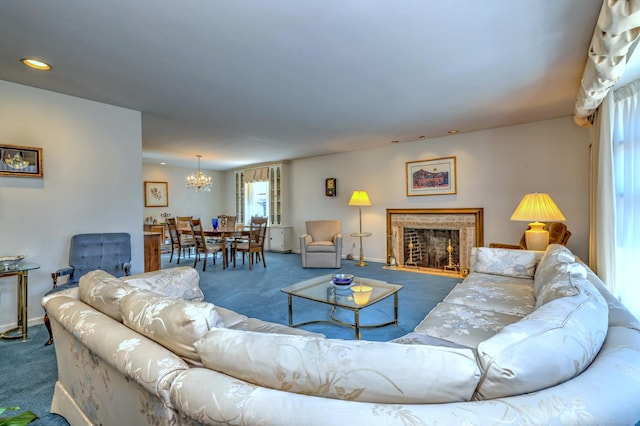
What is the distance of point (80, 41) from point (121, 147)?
160 cm

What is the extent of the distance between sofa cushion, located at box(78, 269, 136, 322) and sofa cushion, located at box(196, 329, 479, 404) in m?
0.79

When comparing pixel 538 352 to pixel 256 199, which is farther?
pixel 256 199

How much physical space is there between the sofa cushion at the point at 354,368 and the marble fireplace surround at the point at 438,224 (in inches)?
187

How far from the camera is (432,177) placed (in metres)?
5.48

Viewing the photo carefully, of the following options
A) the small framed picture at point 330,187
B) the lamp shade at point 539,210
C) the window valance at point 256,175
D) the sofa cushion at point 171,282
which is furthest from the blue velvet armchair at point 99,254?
the window valance at point 256,175

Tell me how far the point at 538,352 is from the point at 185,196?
9305mm

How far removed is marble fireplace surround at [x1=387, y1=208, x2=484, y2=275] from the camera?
507cm

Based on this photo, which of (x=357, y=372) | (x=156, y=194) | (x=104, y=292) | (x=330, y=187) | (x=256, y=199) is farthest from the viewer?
(x=256, y=199)

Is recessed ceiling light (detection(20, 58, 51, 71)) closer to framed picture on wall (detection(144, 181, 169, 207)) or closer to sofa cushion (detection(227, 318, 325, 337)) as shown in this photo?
A: sofa cushion (detection(227, 318, 325, 337))

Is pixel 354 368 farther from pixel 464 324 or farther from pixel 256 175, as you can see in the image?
pixel 256 175

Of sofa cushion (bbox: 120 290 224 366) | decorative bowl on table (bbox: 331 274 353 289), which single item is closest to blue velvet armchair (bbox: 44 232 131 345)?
decorative bowl on table (bbox: 331 274 353 289)

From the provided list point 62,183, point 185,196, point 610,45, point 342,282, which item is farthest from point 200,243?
point 610,45

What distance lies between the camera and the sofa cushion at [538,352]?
71cm

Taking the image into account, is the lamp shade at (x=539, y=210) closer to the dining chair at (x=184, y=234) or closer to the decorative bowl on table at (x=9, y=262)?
the decorative bowl on table at (x=9, y=262)
